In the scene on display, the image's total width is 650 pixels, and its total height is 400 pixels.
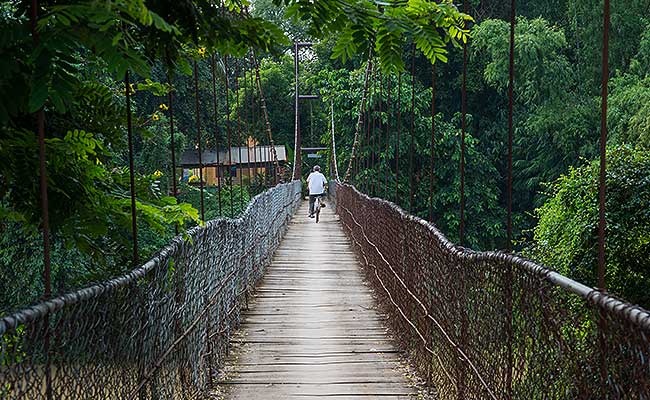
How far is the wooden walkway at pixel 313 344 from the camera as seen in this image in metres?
3.85

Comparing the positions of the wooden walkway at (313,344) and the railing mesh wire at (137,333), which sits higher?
the railing mesh wire at (137,333)

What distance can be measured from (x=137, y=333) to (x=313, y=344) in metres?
2.66

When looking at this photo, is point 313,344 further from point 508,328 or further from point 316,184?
point 316,184

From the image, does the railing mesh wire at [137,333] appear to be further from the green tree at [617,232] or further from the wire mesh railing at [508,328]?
the green tree at [617,232]

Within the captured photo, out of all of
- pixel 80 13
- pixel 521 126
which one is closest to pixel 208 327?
pixel 80 13

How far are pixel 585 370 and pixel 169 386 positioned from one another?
1.61 meters

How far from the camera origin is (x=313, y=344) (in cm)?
482

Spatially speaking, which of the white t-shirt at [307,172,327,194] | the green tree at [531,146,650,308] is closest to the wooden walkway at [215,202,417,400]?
the green tree at [531,146,650,308]

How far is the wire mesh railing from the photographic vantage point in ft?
4.81

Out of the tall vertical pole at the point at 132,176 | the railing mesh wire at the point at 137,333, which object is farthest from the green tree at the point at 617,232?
the tall vertical pole at the point at 132,176

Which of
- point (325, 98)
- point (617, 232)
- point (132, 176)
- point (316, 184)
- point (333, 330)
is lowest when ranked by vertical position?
point (333, 330)

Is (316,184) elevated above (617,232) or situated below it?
above

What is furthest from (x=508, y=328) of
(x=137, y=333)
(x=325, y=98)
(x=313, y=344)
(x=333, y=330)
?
(x=325, y=98)

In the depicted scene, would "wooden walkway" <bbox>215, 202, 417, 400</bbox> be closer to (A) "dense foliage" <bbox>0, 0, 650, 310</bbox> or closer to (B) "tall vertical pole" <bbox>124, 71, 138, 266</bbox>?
(A) "dense foliage" <bbox>0, 0, 650, 310</bbox>
